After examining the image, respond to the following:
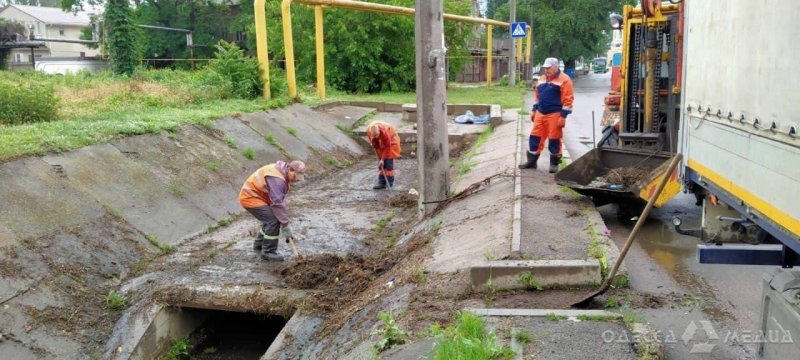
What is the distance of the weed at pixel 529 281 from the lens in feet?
17.5

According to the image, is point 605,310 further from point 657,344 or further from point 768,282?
point 768,282

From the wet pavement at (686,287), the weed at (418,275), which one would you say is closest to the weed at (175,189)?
the weed at (418,275)

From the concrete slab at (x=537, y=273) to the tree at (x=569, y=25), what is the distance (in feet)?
149

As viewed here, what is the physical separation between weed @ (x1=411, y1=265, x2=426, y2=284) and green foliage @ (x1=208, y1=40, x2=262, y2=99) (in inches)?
388

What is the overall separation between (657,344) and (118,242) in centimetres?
600

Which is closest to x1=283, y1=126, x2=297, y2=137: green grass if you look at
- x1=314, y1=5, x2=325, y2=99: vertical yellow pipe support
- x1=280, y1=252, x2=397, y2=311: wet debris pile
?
x1=314, y1=5, x2=325, y2=99: vertical yellow pipe support

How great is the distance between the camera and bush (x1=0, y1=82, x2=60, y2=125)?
32.2 feet

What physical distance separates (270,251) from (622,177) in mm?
4357

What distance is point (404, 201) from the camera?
11.0m

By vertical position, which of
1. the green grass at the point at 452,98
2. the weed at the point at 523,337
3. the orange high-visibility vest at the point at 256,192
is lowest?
the weed at the point at 523,337

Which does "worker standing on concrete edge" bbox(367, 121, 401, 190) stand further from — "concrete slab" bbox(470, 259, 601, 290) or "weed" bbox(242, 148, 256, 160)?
"concrete slab" bbox(470, 259, 601, 290)

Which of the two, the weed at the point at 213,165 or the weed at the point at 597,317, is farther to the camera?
the weed at the point at 213,165

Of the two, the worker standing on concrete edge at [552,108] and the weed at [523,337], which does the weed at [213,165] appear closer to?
the worker standing on concrete edge at [552,108]

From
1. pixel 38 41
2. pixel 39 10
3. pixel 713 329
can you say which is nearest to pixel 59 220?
pixel 713 329
